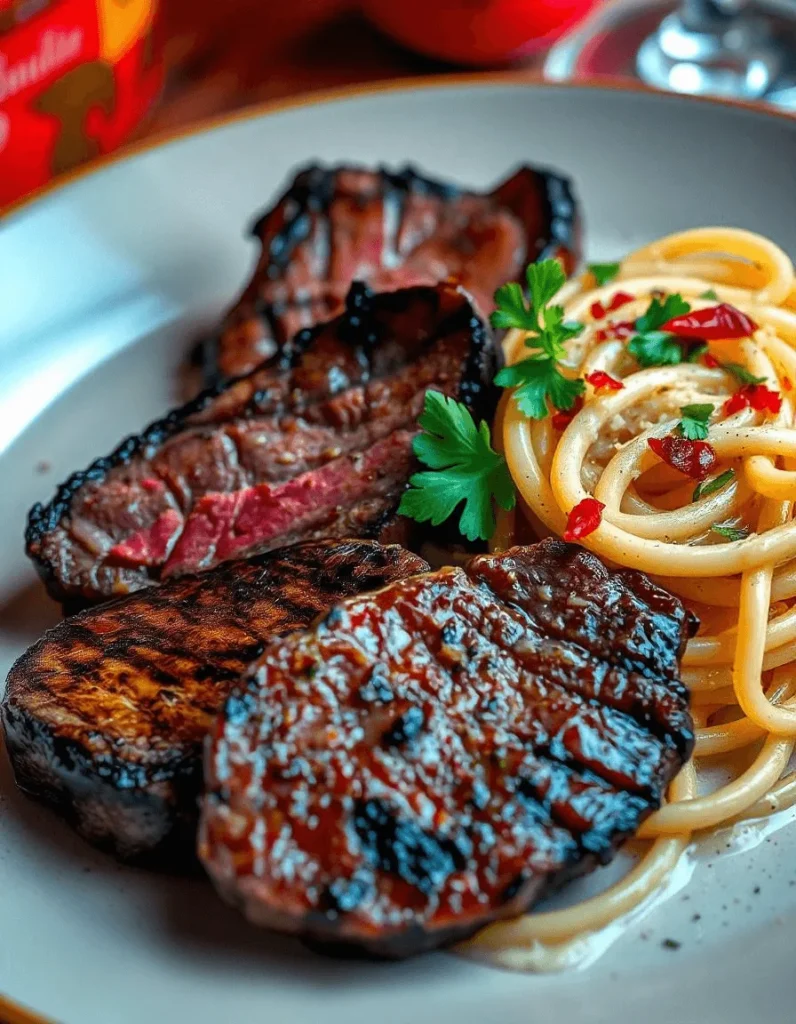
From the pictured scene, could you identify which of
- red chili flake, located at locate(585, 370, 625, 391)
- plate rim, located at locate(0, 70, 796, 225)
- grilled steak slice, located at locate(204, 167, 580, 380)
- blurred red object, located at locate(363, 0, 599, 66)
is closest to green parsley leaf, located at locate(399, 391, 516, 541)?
red chili flake, located at locate(585, 370, 625, 391)

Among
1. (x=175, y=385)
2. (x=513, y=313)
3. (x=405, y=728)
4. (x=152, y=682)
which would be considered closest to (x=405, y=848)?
(x=405, y=728)

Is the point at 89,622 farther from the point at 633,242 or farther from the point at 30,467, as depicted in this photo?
the point at 633,242

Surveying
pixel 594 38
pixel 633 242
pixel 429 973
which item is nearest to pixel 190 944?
pixel 429 973

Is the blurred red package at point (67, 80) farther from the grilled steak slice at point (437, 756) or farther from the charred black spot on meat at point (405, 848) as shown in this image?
the charred black spot on meat at point (405, 848)

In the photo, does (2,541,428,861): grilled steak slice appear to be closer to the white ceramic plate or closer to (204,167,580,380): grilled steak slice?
the white ceramic plate

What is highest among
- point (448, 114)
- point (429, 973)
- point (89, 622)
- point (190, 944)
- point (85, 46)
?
point (85, 46)

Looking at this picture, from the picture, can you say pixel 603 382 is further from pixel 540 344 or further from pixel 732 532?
pixel 732 532

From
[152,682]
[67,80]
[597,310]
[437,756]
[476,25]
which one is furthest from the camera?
[476,25]
